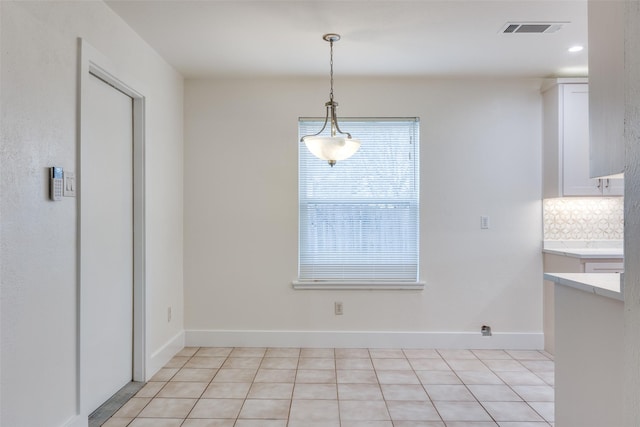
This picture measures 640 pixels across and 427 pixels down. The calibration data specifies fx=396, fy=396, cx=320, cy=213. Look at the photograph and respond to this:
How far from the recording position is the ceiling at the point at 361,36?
2.43 meters

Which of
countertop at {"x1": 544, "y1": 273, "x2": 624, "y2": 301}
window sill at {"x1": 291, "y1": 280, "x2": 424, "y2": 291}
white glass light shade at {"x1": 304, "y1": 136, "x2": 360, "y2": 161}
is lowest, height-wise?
window sill at {"x1": 291, "y1": 280, "x2": 424, "y2": 291}

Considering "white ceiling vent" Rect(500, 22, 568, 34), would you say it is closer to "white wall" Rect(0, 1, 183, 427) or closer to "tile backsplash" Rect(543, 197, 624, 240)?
"tile backsplash" Rect(543, 197, 624, 240)

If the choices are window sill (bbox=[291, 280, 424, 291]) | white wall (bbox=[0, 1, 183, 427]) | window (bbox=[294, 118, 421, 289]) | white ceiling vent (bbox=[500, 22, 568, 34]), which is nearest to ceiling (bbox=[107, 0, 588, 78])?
white ceiling vent (bbox=[500, 22, 568, 34])

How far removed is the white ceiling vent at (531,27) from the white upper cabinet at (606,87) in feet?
2.51

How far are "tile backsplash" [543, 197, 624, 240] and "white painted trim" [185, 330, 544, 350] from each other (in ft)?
3.22

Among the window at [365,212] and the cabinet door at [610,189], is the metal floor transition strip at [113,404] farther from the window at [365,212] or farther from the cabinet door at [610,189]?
the cabinet door at [610,189]

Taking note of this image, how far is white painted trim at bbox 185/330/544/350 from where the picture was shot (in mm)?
3684

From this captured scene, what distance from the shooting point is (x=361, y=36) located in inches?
111

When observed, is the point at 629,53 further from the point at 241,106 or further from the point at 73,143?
the point at 241,106

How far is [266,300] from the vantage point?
3.72 m

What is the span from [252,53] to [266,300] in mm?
2159

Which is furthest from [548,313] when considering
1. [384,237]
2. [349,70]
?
[349,70]

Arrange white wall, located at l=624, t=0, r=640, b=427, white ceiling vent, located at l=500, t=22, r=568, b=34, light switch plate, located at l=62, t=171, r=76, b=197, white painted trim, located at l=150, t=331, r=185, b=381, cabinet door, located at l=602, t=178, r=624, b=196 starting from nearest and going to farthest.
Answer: white wall, located at l=624, t=0, r=640, b=427 → light switch plate, located at l=62, t=171, r=76, b=197 → white ceiling vent, located at l=500, t=22, r=568, b=34 → white painted trim, located at l=150, t=331, r=185, b=381 → cabinet door, located at l=602, t=178, r=624, b=196

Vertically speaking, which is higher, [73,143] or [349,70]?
[349,70]
